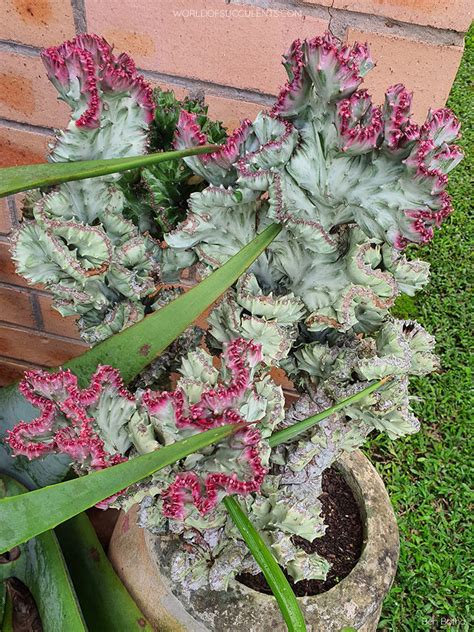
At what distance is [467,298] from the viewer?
1753 mm

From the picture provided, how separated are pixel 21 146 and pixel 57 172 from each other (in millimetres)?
605

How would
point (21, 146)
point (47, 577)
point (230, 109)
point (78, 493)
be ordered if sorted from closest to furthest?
point (78, 493) → point (47, 577) → point (230, 109) → point (21, 146)

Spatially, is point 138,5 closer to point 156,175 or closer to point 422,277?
point 156,175

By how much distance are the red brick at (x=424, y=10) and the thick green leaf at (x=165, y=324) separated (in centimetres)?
41

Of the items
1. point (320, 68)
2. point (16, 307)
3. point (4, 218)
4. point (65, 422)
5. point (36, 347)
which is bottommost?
point (36, 347)

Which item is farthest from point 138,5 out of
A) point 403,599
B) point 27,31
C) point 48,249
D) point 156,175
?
point 403,599

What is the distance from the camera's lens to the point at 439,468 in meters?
1.45

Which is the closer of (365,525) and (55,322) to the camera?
(365,525)

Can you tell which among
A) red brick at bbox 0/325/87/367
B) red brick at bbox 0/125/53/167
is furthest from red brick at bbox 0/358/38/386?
red brick at bbox 0/125/53/167

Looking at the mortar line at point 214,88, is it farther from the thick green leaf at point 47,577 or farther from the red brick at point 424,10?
the thick green leaf at point 47,577

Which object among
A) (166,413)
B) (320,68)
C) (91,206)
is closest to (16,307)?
(91,206)

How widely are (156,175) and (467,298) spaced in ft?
4.20

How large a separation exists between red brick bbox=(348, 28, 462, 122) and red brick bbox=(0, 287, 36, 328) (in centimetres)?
78

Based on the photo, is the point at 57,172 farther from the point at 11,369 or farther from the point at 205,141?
the point at 11,369
